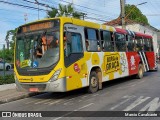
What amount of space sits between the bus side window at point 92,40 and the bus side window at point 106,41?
556 millimetres

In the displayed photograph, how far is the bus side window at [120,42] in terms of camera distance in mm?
16141

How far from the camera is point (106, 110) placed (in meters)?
9.16

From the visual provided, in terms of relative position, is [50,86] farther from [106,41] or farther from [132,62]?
[132,62]

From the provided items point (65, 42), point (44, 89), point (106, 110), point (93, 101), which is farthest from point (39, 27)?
point (106, 110)

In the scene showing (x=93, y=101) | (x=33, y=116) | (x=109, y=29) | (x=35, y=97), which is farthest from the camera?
(x=109, y=29)

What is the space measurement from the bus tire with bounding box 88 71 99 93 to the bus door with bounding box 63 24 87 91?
0.73 metres

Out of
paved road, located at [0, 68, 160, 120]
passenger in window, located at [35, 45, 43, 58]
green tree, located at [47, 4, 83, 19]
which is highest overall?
green tree, located at [47, 4, 83, 19]

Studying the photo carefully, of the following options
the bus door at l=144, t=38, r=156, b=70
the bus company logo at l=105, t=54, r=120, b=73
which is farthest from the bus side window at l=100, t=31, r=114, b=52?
the bus door at l=144, t=38, r=156, b=70

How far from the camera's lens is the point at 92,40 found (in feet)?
44.0

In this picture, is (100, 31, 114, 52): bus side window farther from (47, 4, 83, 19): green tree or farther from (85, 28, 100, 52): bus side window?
(47, 4, 83, 19): green tree

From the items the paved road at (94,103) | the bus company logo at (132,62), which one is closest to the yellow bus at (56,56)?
the paved road at (94,103)

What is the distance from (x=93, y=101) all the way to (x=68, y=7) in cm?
2168

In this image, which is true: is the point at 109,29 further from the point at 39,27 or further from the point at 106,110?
the point at 106,110

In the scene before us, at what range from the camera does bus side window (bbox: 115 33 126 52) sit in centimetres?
1614
